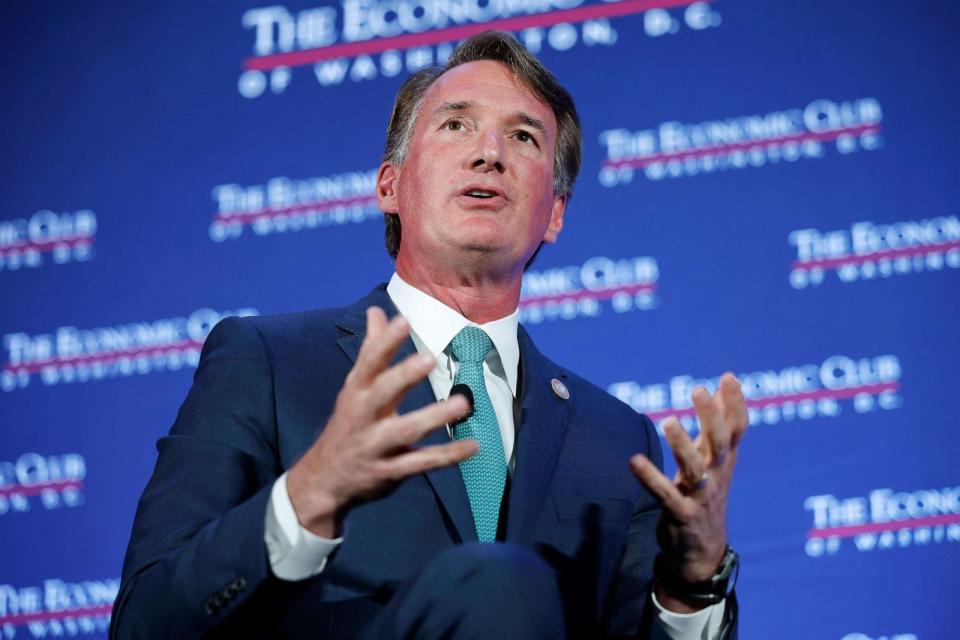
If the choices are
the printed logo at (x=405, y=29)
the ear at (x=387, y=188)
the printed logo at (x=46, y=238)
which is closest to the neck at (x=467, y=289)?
the ear at (x=387, y=188)

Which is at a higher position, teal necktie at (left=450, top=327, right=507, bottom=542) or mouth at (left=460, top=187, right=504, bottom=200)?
mouth at (left=460, top=187, right=504, bottom=200)

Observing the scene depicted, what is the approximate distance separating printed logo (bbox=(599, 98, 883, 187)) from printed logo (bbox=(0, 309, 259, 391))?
966 mm

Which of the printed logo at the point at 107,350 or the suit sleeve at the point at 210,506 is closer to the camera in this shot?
the suit sleeve at the point at 210,506

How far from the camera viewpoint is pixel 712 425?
134cm

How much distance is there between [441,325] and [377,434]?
762 millimetres

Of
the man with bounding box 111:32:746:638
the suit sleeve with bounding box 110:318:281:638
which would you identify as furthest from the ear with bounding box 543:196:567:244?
the suit sleeve with bounding box 110:318:281:638

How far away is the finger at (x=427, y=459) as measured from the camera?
1.12 metres

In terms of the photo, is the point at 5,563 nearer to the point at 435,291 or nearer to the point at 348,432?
the point at 435,291

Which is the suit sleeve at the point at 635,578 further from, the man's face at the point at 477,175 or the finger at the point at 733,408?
the man's face at the point at 477,175

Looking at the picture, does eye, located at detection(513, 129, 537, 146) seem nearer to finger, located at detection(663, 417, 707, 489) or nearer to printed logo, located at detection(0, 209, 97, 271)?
finger, located at detection(663, 417, 707, 489)

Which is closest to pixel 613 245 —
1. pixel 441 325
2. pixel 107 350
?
pixel 441 325

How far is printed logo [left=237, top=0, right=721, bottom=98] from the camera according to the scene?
285 centimetres

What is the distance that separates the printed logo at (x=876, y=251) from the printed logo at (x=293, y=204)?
1.00 meters

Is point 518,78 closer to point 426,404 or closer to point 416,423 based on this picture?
point 426,404
